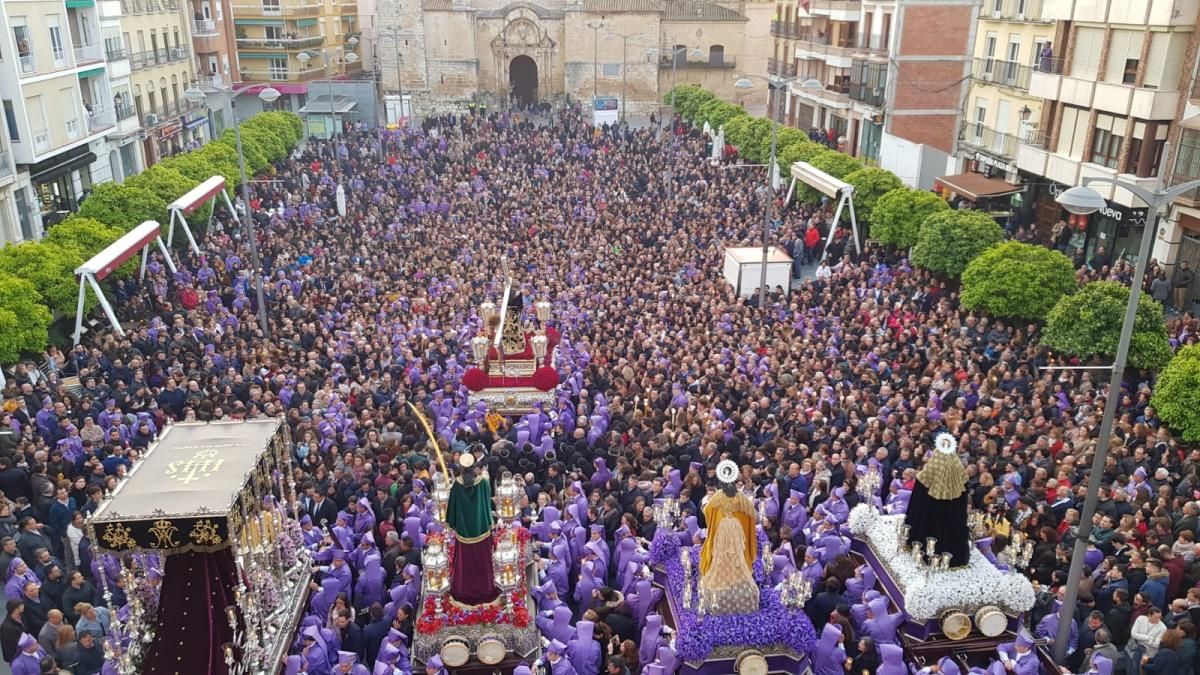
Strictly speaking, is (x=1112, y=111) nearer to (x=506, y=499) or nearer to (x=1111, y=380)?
(x=1111, y=380)

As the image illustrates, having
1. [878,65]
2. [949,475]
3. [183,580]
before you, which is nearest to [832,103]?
[878,65]

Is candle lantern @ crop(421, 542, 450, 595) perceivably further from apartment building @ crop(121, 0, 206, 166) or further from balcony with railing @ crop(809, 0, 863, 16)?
balcony with railing @ crop(809, 0, 863, 16)

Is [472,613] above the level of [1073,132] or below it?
below

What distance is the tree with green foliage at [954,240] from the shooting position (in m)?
20.8

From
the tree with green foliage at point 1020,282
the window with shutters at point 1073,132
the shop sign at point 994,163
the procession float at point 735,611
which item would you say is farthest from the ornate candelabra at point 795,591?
the shop sign at point 994,163

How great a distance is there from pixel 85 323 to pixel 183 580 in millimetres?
13207

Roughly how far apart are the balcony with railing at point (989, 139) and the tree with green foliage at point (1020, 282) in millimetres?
11801

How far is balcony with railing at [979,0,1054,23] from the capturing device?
91.1 ft

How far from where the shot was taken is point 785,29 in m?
50.9

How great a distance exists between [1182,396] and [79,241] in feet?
72.3

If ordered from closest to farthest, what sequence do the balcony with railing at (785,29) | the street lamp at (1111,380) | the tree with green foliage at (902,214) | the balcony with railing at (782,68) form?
the street lamp at (1111,380) → the tree with green foliage at (902,214) → the balcony with railing at (785,29) → the balcony with railing at (782,68)

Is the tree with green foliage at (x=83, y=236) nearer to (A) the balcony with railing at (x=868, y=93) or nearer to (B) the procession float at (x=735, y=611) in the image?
(B) the procession float at (x=735, y=611)

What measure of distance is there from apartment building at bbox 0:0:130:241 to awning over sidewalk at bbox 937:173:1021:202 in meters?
27.0

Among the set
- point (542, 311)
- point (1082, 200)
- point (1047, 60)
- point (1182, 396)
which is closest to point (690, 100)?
point (1047, 60)
